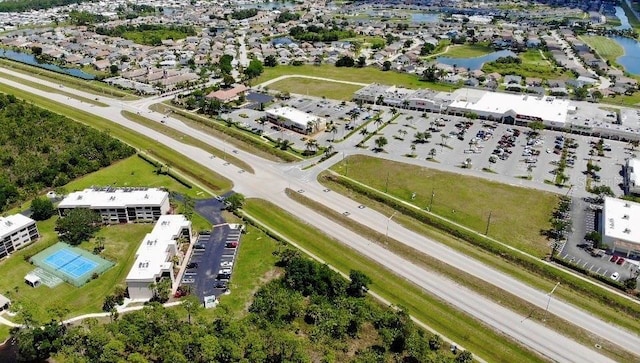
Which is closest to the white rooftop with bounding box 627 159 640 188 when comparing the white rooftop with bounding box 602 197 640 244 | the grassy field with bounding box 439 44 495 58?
the white rooftop with bounding box 602 197 640 244

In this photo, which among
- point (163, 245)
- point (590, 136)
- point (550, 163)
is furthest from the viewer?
point (590, 136)

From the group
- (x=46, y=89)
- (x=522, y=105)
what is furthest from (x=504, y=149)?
(x=46, y=89)

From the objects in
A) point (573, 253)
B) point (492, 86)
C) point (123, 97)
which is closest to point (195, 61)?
point (123, 97)

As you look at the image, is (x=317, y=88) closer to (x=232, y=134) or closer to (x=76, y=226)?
(x=232, y=134)

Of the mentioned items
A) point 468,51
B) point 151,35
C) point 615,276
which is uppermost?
point 151,35

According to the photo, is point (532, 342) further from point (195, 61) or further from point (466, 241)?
point (195, 61)

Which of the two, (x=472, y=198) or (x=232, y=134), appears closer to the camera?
(x=472, y=198)
